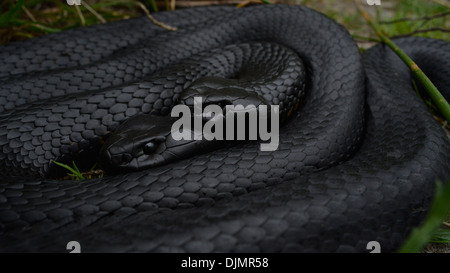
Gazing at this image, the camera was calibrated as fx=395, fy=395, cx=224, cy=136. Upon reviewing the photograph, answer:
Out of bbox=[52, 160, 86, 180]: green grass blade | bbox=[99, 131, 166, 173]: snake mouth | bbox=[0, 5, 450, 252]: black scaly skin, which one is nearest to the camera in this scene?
bbox=[0, 5, 450, 252]: black scaly skin

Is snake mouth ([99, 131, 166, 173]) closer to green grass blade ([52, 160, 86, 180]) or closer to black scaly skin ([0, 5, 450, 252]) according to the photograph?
black scaly skin ([0, 5, 450, 252])

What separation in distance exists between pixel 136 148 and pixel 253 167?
3.03 feet

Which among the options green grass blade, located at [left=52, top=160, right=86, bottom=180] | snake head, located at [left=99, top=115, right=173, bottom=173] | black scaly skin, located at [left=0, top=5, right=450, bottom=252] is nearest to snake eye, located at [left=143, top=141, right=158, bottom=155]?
snake head, located at [left=99, top=115, right=173, bottom=173]

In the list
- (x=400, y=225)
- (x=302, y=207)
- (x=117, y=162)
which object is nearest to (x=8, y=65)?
(x=117, y=162)

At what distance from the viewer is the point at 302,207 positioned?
7.64 feet

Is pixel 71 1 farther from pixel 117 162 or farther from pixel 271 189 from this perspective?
pixel 271 189

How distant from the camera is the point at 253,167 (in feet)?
9.35

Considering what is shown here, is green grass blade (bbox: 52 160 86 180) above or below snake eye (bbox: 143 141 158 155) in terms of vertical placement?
below

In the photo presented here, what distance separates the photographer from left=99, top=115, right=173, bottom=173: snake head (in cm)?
301

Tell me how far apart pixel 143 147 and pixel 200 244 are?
1229 millimetres

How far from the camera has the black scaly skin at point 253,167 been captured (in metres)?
2.24

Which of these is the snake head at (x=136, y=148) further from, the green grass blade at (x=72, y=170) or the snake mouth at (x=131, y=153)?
the green grass blade at (x=72, y=170)

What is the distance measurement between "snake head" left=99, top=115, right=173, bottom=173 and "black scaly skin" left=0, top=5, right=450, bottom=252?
0.77ft

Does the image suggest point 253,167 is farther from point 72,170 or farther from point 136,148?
point 72,170
